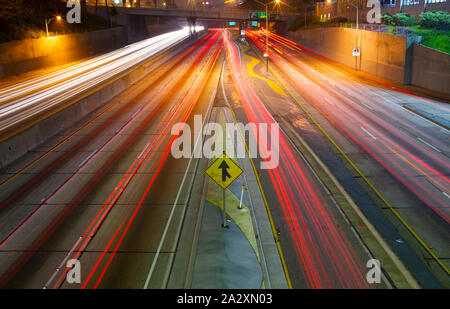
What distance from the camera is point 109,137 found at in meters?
27.0

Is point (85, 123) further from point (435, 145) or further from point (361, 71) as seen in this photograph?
point (361, 71)

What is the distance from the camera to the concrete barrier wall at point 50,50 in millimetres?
50312

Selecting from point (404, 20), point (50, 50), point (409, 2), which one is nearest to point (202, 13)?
point (50, 50)

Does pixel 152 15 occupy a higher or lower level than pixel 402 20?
higher

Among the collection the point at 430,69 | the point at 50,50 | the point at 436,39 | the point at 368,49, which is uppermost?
the point at 50,50

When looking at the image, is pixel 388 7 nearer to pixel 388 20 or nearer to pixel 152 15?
pixel 388 20

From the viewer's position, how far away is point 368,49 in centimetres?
5284

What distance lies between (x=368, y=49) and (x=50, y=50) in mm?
47256

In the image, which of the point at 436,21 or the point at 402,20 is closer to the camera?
the point at 436,21

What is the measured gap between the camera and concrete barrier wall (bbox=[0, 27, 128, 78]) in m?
50.3

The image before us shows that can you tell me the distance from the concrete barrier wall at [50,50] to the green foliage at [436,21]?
53.8 m

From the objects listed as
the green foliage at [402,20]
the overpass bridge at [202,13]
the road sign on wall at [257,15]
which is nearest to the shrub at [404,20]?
the green foliage at [402,20]

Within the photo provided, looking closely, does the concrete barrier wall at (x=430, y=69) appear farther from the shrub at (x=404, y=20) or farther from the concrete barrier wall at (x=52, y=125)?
the concrete barrier wall at (x=52, y=125)

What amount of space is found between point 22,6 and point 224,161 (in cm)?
6792
